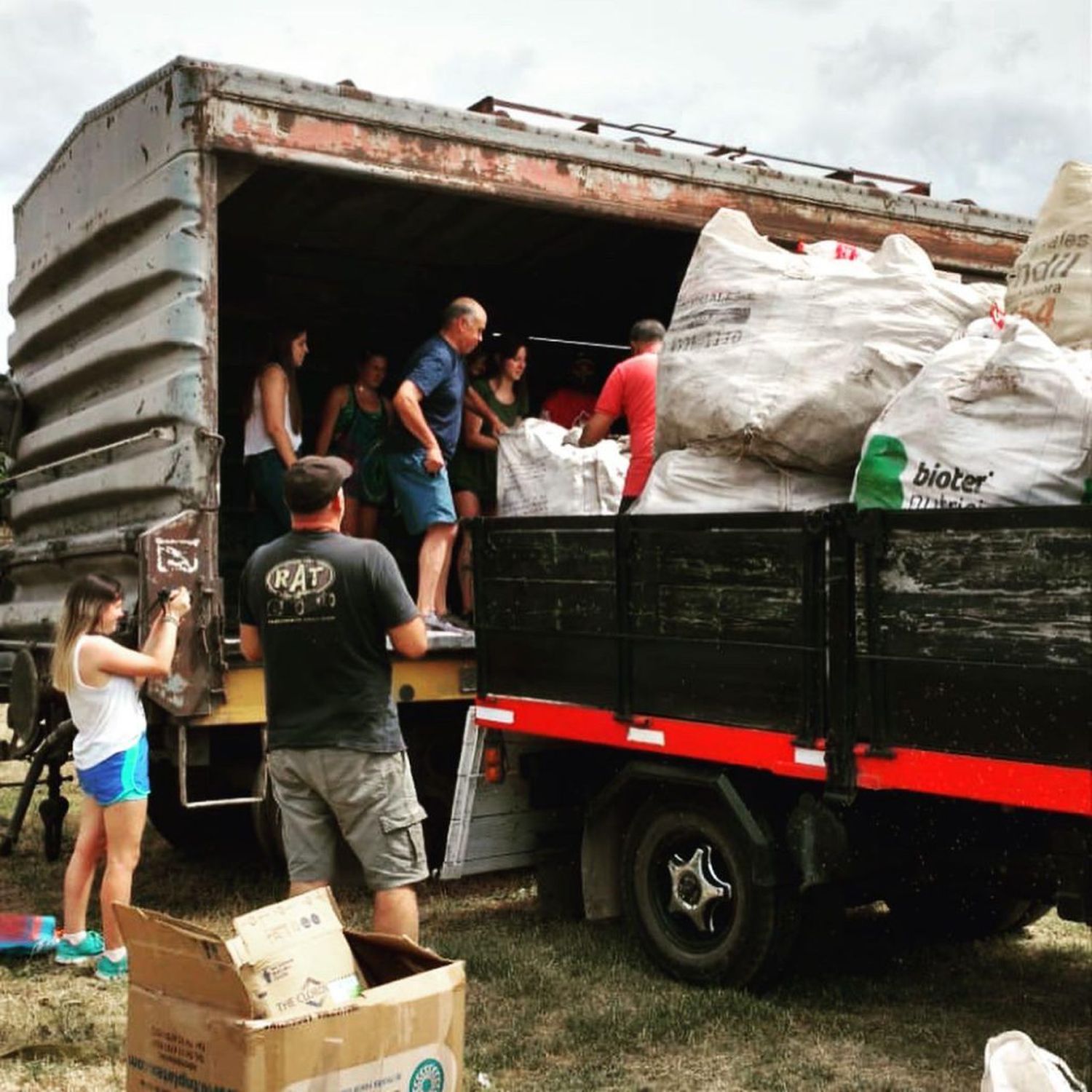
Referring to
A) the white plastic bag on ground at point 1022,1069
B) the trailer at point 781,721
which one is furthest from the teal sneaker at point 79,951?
the white plastic bag on ground at point 1022,1069

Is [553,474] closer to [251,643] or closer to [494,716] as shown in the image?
[494,716]

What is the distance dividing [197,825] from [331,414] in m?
1.99

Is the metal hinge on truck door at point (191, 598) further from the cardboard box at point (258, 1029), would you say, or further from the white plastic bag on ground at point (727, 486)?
the cardboard box at point (258, 1029)

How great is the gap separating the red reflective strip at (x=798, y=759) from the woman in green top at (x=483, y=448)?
219 centimetres

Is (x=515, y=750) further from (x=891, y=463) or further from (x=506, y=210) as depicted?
(x=506, y=210)

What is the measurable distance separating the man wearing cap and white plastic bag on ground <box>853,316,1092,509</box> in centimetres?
132

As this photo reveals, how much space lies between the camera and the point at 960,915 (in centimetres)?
533

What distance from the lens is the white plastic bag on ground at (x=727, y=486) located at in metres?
4.64

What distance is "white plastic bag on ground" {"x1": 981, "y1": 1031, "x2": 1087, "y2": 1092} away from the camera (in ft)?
9.34

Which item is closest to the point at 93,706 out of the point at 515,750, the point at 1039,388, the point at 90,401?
the point at 515,750

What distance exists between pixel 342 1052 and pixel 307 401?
6.08m

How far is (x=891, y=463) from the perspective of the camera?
13.6ft

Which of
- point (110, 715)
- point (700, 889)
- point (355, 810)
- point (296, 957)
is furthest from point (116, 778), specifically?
point (296, 957)

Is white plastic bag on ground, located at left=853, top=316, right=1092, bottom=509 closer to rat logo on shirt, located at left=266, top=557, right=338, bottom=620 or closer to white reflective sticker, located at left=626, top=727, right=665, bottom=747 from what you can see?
white reflective sticker, located at left=626, top=727, right=665, bottom=747
